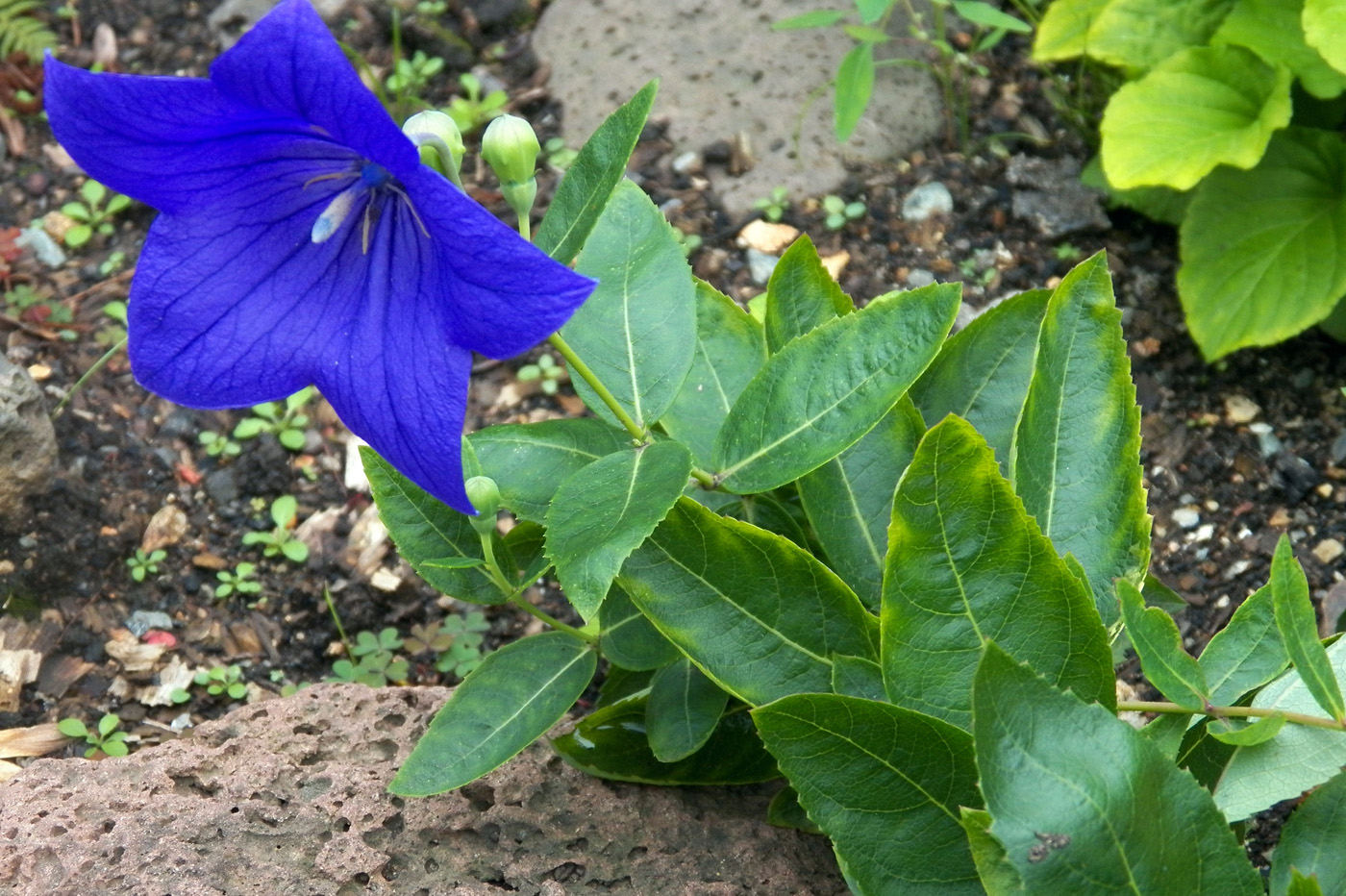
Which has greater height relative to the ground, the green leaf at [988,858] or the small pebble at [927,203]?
the green leaf at [988,858]

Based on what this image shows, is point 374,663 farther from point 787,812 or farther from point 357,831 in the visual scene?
point 787,812

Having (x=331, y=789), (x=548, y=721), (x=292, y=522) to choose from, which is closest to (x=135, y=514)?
(x=292, y=522)

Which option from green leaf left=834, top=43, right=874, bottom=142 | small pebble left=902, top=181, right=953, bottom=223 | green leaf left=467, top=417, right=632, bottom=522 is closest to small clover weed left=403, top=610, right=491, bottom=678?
green leaf left=467, top=417, right=632, bottom=522

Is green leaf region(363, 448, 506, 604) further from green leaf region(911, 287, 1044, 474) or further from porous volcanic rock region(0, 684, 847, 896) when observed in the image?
green leaf region(911, 287, 1044, 474)

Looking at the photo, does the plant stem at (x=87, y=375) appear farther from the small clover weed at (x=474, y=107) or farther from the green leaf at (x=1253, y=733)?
the green leaf at (x=1253, y=733)

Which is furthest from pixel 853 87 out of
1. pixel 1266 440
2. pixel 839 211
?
pixel 1266 440

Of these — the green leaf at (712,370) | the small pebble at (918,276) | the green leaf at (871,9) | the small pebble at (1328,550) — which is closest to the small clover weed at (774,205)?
the small pebble at (918,276)
